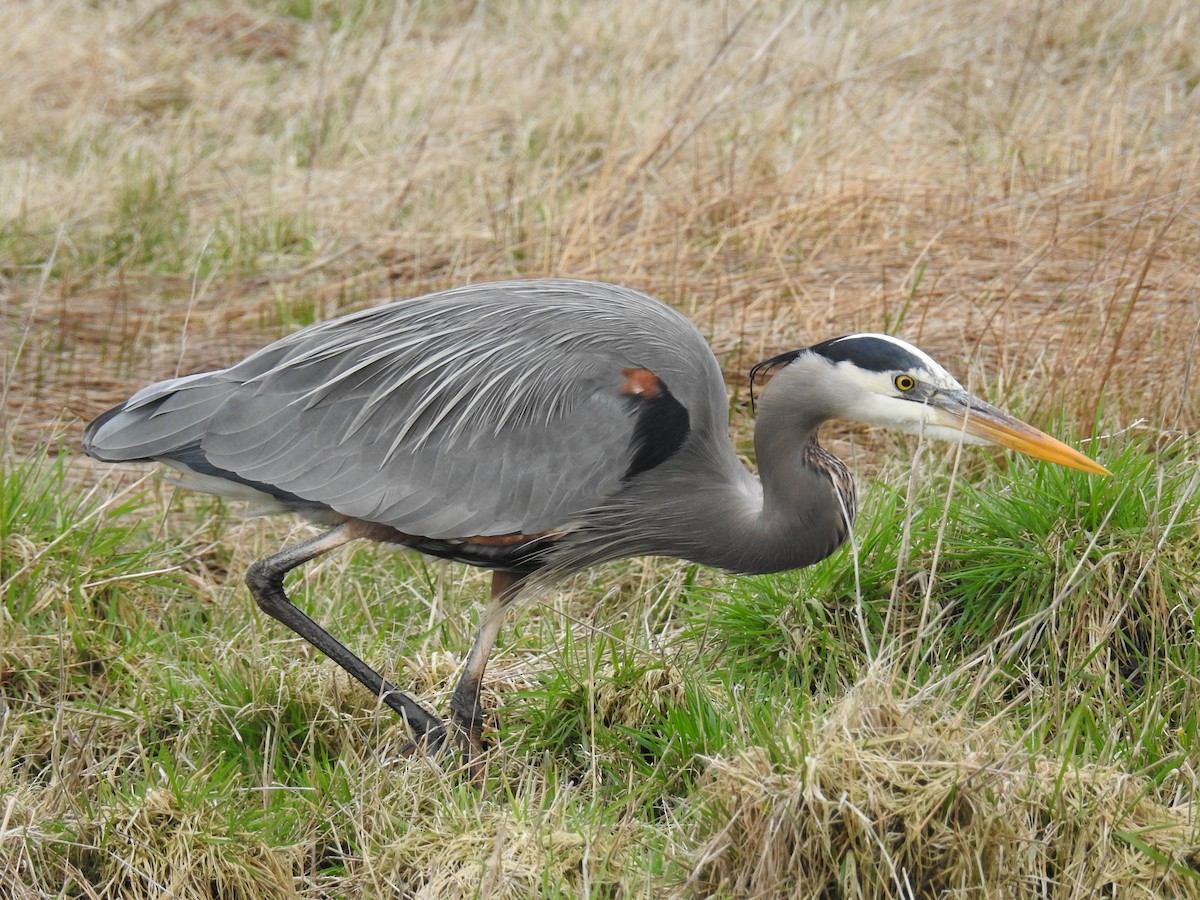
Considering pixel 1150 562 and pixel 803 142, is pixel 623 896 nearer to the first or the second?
pixel 1150 562

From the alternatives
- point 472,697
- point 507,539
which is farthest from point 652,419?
point 472,697

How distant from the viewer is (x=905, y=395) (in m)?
3.86

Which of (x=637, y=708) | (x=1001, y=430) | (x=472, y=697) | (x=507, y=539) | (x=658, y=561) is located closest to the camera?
(x=1001, y=430)

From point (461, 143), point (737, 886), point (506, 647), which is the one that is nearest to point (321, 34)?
point (461, 143)

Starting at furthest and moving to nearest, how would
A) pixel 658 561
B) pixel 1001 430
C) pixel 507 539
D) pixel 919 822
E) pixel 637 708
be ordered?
pixel 658 561 → pixel 507 539 → pixel 637 708 → pixel 1001 430 → pixel 919 822

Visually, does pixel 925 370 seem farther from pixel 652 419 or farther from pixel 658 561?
pixel 658 561

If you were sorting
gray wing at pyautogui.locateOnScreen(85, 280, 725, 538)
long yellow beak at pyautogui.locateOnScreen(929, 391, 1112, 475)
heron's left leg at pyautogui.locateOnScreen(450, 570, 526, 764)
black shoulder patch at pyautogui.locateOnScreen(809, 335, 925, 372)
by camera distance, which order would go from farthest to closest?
gray wing at pyautogui.locateOnScreen(85, 280, 725, 538) < heron's left leg at pyautogui.locateOnScreen(450, 570, 526, 764) < black shoulder patch at pyautogui.locateOnScreen(809, 335, 925, 372) < long yellow beak at pyautogui.locateOnScreen(929, 391, 1112, 475)

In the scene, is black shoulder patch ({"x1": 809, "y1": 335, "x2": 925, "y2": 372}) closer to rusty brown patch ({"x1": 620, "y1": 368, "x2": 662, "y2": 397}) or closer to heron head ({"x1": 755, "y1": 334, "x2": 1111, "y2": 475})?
heron head ({"x1": 755, "y1": 334, "x2": 1111, "y2": 475})

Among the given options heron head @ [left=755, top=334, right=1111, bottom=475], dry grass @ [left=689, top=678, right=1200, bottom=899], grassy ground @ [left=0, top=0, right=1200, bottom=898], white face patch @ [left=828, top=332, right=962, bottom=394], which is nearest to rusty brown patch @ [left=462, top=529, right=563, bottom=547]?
grassy ground @ [left=0, top=0, right=1200, bottom=898]

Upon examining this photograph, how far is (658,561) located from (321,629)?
4.17 feet

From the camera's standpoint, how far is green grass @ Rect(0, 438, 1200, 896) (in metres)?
3.07

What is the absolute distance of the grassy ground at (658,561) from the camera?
3.21 meters

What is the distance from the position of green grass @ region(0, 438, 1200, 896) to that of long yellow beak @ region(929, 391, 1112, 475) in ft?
0.63

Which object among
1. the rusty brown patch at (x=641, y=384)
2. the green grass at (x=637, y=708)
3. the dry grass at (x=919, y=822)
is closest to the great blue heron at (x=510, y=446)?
the rusty brown patch at (x=641, y=384)
